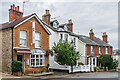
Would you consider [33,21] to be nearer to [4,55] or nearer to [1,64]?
[4,55]

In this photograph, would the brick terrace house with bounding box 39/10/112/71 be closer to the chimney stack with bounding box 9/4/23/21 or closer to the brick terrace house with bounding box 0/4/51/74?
the brick terrace house with bounding box 0/4/51/74

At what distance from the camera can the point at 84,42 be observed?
102 feet

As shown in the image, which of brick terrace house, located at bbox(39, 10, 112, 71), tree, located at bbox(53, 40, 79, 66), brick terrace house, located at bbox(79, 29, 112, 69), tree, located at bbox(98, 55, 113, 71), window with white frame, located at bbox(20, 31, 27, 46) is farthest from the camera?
brick terrace house, located at bbox(79, 29, 112, 69)

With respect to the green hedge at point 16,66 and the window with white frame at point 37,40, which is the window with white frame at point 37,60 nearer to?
the window with white frame at point 37,40

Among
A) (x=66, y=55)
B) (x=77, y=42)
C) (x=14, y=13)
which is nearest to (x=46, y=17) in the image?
(x=14, y=13)

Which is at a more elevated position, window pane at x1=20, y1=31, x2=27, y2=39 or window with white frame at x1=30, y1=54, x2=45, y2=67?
window pane at x1=20, y1=31, x2=27, y2=39

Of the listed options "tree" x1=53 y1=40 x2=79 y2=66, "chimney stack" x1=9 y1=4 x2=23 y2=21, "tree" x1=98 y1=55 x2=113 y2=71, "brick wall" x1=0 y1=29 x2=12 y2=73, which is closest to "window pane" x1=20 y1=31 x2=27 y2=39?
"brick wall" x1=0 y1=29 x2=12 y2=73

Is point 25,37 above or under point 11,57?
above

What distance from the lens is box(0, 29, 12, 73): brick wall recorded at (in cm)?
1700

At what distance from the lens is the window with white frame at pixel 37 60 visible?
18.7 metres

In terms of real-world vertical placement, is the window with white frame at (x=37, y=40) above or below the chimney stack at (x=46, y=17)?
below

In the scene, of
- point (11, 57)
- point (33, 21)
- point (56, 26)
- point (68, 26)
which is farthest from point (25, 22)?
point (68, 26)

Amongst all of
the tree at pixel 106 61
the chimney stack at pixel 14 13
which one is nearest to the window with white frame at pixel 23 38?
the chimney stack at pixel 14 13

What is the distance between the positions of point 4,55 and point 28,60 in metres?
2.93
